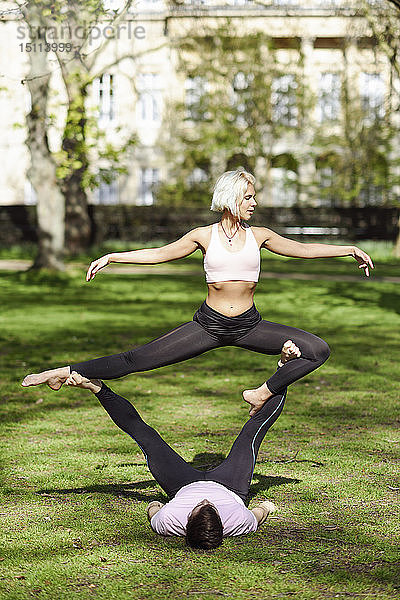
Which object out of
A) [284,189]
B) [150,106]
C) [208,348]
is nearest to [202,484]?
[208,348]

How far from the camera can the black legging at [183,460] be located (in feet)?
18.0

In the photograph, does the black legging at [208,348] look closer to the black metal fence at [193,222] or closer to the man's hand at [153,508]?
the man's hand at [153,508]

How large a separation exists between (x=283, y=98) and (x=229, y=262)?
34263mm

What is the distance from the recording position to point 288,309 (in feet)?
62.0

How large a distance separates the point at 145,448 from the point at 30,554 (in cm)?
95

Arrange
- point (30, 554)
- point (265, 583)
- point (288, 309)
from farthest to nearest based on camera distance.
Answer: point (288, 309)
point (30, 554)
point (265, 583)

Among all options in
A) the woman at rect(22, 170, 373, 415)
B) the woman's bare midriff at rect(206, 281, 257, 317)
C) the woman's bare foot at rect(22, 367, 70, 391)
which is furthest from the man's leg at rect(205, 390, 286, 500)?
the woman's bare foot at rect(22, 367, 70, 391)

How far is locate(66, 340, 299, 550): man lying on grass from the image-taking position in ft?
16.6

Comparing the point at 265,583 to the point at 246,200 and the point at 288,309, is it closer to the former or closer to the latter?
the point at 246,200

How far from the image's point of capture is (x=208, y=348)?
5543 mm

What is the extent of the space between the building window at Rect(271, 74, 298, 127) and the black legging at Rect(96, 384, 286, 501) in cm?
3360

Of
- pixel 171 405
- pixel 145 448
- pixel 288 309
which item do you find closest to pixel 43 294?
pixel 288 309

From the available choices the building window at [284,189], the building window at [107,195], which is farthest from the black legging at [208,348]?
the building window at [107,195]

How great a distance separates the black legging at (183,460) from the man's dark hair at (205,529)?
427mm
